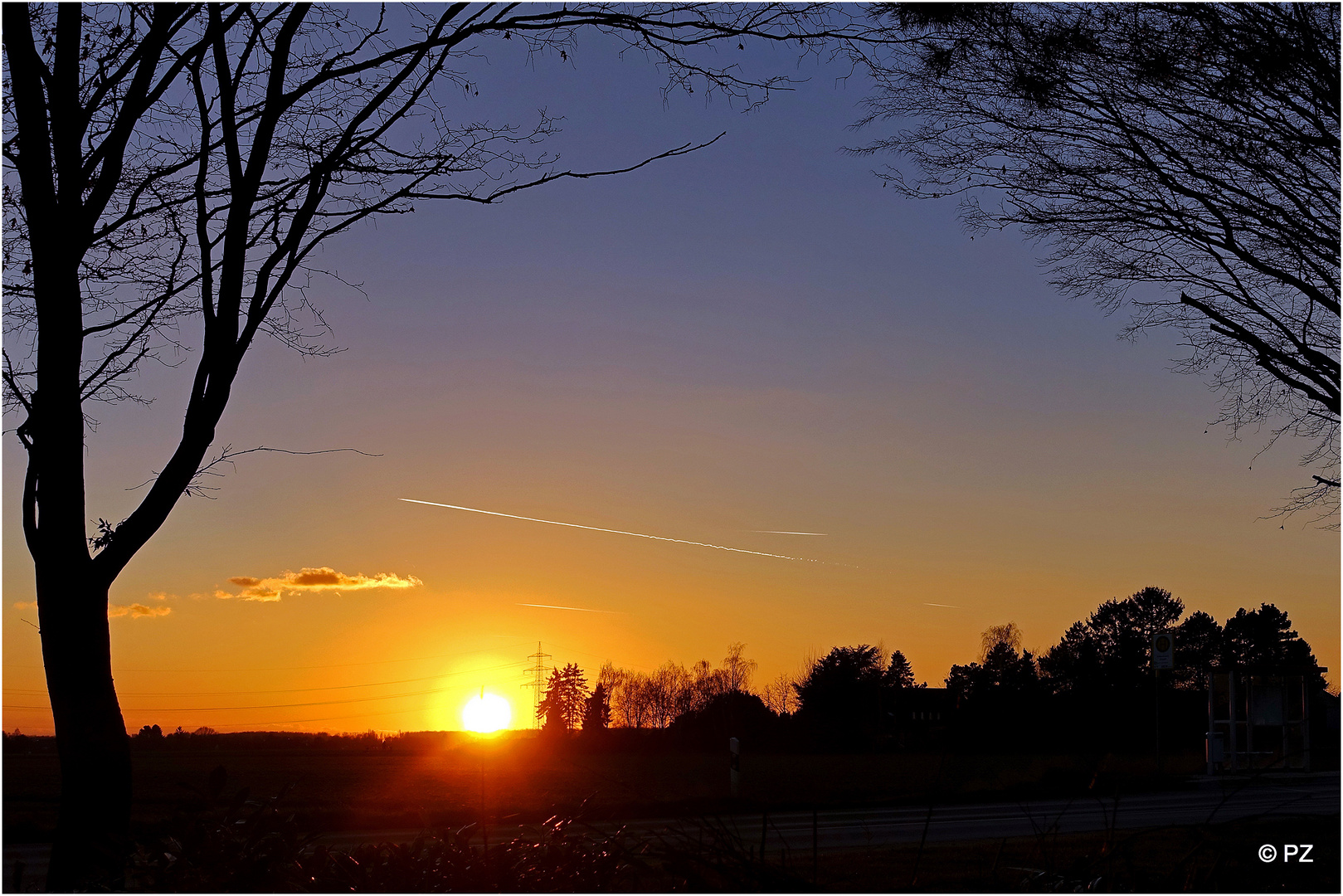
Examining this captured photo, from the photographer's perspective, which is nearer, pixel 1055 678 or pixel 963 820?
pixel 963 820

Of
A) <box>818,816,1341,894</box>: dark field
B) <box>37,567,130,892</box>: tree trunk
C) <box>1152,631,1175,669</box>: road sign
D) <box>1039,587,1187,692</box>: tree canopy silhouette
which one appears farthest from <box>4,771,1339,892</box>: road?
<box>1039,587,1187,692</box>: tree canopy silhouette

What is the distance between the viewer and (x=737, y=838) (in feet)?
11.5

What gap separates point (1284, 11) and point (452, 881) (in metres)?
Answer: 7.05

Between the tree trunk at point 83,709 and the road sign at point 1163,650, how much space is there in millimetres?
23113

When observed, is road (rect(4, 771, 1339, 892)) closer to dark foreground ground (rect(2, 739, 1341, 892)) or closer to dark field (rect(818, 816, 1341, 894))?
dark foreground ground (rect(2, 739, 1341, 892))

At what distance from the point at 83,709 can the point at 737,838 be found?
332 centimetres

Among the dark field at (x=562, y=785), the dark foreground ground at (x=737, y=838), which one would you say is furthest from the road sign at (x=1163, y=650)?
the dark foreground ground at (x=737, y=838)

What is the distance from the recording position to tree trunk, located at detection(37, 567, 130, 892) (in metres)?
4.98

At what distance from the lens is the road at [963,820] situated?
10453 millimetres

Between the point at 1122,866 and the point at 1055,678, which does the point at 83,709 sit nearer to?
the point at 1122,866

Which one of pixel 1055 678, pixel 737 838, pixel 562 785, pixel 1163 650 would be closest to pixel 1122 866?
pixel 737 838

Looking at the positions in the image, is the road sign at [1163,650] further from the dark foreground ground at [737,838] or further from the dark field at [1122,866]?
the dark field at [1122,866]

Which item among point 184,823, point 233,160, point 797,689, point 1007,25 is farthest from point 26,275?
point 797,689

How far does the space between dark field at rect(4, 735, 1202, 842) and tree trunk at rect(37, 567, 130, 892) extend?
14.1 inches
